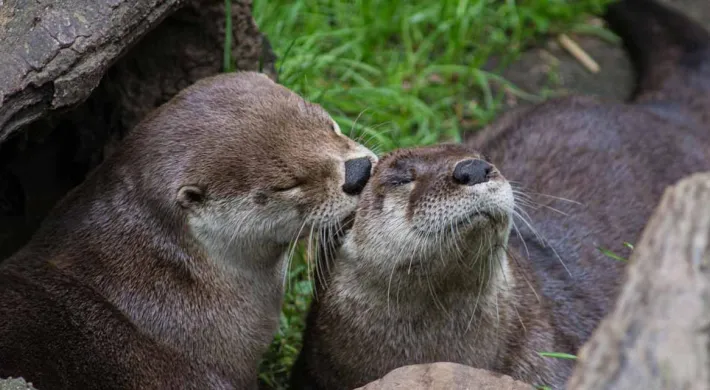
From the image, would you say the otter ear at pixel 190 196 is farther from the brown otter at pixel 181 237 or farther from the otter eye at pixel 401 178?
the otter eye at pixel 401 178

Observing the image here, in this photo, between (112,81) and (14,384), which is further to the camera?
(112,81)

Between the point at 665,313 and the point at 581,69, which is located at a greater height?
the point at 665,313

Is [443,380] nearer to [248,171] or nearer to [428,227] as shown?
[428,227]

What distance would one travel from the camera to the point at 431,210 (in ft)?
6.89

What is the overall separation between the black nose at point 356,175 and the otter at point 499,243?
29mm

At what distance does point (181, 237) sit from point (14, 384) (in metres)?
0.54

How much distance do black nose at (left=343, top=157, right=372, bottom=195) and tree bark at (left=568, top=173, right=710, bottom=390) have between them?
1020 millimetres

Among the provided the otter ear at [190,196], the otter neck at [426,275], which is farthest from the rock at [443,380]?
the otter ear at [190,196]

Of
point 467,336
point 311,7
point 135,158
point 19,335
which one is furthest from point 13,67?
point 311,7

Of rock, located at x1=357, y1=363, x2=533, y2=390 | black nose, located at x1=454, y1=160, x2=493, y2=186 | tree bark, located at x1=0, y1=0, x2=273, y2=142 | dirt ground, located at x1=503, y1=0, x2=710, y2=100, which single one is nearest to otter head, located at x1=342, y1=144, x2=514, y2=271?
black nose, located at x1=454, y1=160, x2=493, y2=186

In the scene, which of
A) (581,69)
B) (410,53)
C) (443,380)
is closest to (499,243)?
(443,380)

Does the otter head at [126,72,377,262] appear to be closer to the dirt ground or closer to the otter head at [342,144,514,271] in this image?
the otter head at [342,144,514,271]

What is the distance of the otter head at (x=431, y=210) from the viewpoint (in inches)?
81.4

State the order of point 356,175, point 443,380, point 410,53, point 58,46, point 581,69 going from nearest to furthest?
1. point 443,380
2. point 58,46
3. point 356,175
4. point 410,53
5. point 581,69
